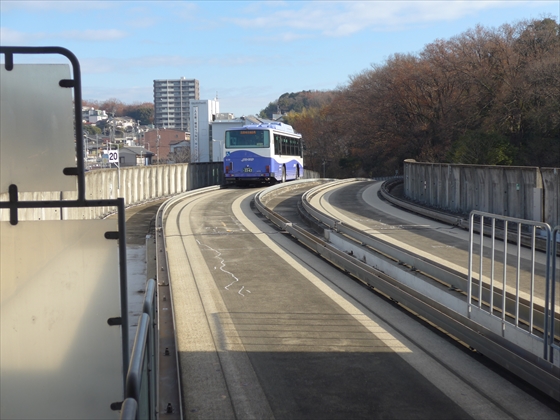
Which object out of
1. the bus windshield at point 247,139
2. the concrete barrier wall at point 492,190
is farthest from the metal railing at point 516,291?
the bus windshield at point 247,139

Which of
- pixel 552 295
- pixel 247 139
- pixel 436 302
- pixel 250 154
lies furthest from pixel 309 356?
pixel 247 139

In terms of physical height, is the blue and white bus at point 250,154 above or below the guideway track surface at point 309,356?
above

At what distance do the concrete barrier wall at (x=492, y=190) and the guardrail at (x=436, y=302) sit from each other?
5.60m

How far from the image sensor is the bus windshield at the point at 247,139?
3838cm

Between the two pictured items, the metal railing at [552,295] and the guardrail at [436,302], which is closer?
the metal railing at [552,295]

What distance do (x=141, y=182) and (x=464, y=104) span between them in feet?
122

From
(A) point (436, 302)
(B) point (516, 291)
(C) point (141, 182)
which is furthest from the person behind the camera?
(C) point (141, 182)

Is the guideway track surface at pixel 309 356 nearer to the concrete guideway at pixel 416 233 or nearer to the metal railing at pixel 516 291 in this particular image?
the metal railing at pixel 516 291

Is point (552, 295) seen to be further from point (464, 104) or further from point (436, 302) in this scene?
point (464, 104)

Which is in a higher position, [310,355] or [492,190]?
[492,190]

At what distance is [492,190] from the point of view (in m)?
21.2

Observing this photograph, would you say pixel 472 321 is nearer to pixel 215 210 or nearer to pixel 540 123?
pixel 215 210

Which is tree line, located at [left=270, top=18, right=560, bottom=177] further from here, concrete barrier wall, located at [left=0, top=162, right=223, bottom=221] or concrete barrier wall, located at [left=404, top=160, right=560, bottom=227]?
concrete barrier wall, located at [left=0, top=162, right=223, bottom=221]

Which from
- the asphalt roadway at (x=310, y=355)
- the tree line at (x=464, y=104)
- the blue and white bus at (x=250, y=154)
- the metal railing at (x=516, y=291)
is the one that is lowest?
the asphalt roadway at (x=310, y=355)
